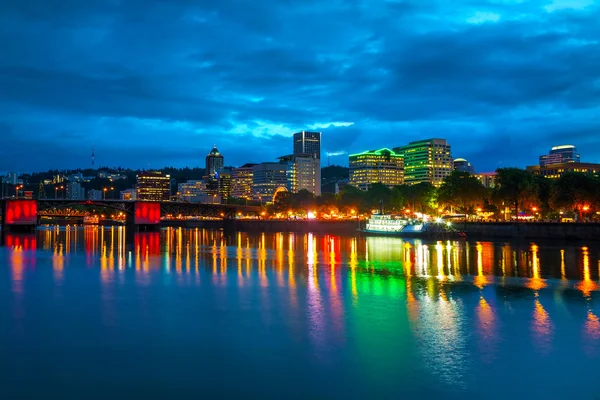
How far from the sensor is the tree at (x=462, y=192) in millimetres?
114875

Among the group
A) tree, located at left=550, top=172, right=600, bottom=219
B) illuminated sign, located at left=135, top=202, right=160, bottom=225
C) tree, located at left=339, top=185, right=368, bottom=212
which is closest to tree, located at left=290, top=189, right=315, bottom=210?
tree, located at left=339, top=185, right=368, bottom=212

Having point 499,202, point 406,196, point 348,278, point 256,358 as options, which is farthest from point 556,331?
point 406,196

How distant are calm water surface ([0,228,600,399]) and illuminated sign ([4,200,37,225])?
97.3 metres

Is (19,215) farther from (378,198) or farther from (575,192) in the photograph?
(575,192)

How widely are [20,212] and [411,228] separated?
90.3 meters

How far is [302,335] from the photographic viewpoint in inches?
857

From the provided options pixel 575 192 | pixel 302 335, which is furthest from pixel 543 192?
pixel 302 335

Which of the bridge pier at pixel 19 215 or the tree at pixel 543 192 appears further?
the bridge pier at pixel 19 215

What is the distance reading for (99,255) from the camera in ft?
199

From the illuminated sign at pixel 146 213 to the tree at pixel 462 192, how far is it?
73.1 m

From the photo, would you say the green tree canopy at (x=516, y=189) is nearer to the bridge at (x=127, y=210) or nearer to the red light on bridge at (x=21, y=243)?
the red light on bridge at (x=21, y=243)

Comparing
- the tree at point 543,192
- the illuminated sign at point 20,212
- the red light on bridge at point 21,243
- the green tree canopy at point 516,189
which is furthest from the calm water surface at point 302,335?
the illuminated sign at point 20,212

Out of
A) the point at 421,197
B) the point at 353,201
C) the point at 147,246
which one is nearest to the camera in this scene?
the point at 147,246

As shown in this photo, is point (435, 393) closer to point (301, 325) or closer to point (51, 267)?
point (301, 325)
